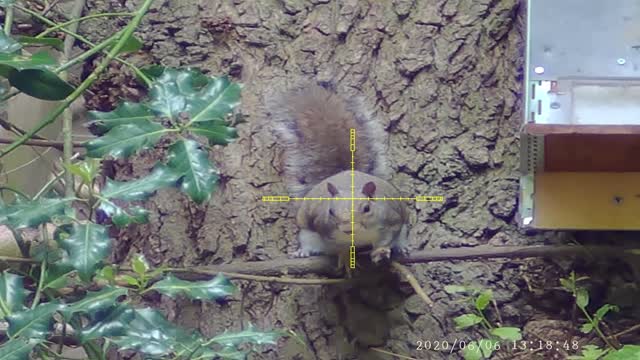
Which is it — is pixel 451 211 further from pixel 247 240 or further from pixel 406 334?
pixel 247 240

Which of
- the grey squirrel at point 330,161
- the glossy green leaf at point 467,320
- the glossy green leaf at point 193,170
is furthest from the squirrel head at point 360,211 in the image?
the glossy green leaf at point 193,170

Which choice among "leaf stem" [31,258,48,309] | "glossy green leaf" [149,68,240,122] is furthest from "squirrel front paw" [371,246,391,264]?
"leaf stem" [31,258,48,309]

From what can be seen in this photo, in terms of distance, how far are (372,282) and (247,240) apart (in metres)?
0.24

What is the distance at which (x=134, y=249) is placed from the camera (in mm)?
1940

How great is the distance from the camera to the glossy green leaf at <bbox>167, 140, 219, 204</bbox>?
1.34m

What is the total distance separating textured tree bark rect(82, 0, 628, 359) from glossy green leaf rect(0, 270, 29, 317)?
1.66 feet

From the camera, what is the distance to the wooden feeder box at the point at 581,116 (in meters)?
1.48

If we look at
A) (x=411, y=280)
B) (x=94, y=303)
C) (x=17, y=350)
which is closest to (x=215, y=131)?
(x=94, y=303)

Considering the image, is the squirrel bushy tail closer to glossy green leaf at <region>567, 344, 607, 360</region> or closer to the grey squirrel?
the grey squirrel

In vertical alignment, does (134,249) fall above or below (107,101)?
below

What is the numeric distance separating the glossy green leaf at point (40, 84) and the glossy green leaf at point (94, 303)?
A: 287 mm

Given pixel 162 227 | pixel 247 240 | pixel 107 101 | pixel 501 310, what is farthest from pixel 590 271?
pixel 107 101

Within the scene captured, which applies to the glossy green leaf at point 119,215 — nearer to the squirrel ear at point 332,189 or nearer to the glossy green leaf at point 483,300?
the squirrel ear at point 332,189

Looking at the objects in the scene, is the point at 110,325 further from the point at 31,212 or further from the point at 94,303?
the point at 31,212
